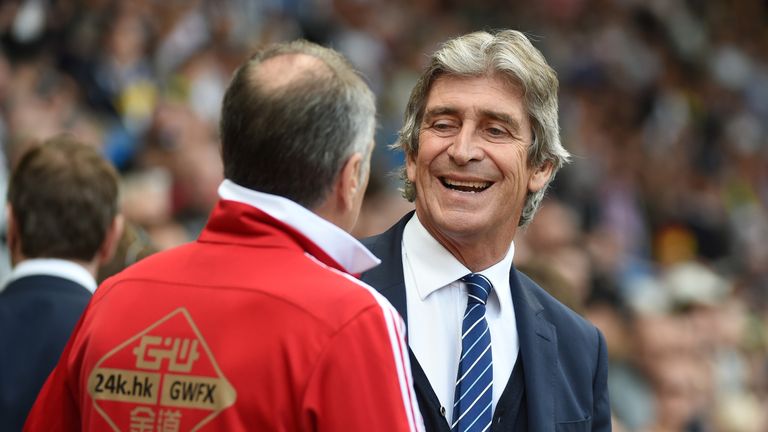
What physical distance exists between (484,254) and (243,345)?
3.17 feet

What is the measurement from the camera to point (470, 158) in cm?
296

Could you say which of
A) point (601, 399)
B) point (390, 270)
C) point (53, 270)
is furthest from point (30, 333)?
point (601, 399)

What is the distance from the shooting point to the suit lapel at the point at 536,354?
113 inches

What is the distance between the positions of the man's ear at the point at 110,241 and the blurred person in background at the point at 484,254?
34.8 inches

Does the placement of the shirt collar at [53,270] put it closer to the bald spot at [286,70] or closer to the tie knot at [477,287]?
the tie knot at [477,287]

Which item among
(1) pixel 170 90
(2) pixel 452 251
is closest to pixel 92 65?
(1) pixel 170 90

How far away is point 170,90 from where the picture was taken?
27.2 feet

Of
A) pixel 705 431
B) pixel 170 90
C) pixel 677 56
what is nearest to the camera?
pixel 705 431

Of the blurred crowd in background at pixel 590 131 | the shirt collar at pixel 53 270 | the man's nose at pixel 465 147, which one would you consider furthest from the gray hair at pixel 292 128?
the blurred crowd in background at pixel 590 131

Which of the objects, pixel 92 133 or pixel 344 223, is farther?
pixel 92 133

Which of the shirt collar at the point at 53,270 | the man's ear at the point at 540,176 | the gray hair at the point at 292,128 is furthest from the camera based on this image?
the shirt collar at the point at 53,270

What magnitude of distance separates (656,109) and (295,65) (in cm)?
1126

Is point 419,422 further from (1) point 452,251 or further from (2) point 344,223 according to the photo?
(1) point 452,251

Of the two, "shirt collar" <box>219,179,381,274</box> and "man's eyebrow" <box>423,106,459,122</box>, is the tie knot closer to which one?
"man's eyebrow" <box>423,106,459,122</box>
